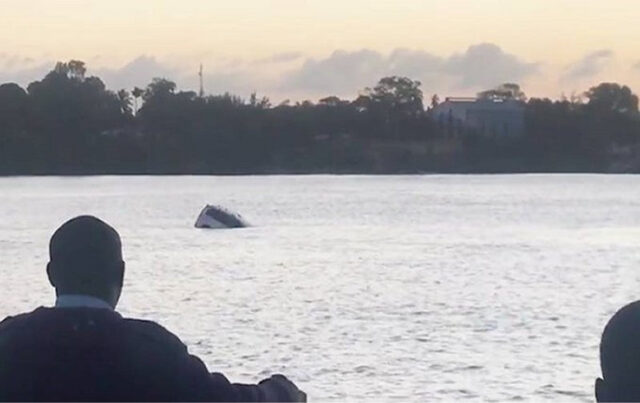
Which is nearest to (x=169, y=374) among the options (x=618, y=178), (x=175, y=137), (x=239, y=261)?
(x=239, y=261)

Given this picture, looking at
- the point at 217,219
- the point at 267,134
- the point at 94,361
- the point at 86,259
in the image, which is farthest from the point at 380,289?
the point at 267,134

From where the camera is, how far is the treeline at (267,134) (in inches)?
4747

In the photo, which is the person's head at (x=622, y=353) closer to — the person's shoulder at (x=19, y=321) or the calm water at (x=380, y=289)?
the person's shoulder at (x=19, y=321)

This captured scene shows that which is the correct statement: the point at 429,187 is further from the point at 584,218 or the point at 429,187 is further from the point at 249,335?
the point at 249,335

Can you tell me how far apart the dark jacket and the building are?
11809 centimetres

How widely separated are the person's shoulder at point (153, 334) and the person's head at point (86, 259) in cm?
14

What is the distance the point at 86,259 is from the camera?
3.68m

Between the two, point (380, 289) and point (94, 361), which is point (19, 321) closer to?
point (94, 361)

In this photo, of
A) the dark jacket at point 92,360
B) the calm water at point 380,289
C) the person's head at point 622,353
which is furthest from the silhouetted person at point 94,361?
the calm water at point 380,289

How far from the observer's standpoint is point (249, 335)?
23094 millimetres

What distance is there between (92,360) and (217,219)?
177 ft

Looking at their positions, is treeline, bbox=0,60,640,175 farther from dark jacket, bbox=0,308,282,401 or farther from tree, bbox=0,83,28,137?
dark jacket, bbox=0,308,282,401

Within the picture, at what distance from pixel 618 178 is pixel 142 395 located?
14039 centimetres

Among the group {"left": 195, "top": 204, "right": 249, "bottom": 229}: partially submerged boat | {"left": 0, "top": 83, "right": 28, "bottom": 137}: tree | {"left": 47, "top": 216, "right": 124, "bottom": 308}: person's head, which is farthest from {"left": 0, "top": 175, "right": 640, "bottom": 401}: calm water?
{"left": 0, "top": 83, "right": 28, "bottom": 137}: tree
